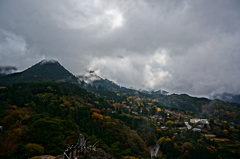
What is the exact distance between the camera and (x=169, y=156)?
2459 inches

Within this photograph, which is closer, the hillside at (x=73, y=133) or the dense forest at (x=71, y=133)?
the dense forest at (x=71, y=133)

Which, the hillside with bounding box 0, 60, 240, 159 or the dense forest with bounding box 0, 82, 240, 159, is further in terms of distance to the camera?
the hillside with bounding box 0, 60, 240, 159

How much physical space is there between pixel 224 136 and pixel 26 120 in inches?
4850

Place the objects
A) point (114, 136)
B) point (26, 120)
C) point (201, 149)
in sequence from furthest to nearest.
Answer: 1. point (201, 149)
2. point (114, 136)
3. point (26, 120)

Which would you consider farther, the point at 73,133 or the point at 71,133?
the point at 73,133

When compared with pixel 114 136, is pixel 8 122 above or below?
above

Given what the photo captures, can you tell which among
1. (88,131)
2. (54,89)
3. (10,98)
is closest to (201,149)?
(88,131)

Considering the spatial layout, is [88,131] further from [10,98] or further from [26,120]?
[10,98]

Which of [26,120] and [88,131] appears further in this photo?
[88,131]

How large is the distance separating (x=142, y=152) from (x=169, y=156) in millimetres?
25223

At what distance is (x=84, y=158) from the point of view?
13.1 meters

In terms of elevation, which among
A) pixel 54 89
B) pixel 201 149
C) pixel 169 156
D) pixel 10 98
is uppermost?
pixel 54 89

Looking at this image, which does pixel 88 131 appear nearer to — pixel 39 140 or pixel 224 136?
pixel 39 140

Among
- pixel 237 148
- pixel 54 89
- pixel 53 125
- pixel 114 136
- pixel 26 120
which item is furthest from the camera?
pixel 54 89
